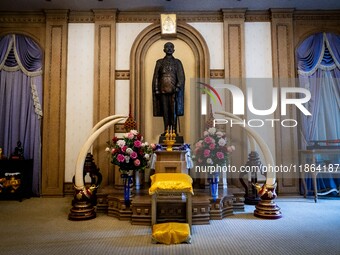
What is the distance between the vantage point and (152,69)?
5.71m

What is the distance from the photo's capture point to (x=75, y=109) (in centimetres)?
547

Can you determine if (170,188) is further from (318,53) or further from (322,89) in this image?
(318,53)

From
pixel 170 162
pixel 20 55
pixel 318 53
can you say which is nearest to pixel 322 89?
pixel 318 53

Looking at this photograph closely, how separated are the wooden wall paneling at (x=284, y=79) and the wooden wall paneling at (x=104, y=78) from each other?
10.1 ft

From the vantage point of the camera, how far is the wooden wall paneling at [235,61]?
17.7 ft

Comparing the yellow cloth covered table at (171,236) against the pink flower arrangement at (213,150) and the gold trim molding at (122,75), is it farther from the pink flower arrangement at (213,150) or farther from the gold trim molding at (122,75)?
the gold trim molding at (122,75)

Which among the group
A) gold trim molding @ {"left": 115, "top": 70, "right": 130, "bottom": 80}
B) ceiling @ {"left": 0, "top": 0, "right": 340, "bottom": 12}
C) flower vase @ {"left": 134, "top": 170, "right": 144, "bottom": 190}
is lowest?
flower vase @ {"left": 134, "top": 170, "right": 144, "bottom": 190}

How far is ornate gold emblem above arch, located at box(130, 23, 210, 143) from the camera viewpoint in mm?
5484

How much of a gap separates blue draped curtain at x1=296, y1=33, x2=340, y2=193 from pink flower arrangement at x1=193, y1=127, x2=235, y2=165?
2.08 meters

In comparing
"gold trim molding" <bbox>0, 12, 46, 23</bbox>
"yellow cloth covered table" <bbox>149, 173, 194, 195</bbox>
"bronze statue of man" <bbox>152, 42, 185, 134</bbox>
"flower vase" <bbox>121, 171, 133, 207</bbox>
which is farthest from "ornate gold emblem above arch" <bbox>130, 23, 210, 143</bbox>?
"yellow cloth covered table" <bbox>149, 173, 194, 195</bbox>

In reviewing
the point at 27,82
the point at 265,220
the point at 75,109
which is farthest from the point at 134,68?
the point at 265,220

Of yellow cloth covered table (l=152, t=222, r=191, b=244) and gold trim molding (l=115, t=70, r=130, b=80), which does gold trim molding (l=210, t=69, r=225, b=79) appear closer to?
gold trim molding (l=115, t=70, r=130, b=80)

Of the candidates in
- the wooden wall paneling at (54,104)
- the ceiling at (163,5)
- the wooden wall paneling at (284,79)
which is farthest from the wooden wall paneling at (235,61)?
the wooden wall paneling at (54,104)

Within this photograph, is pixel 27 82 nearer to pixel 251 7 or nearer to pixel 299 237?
pixel 251 7
